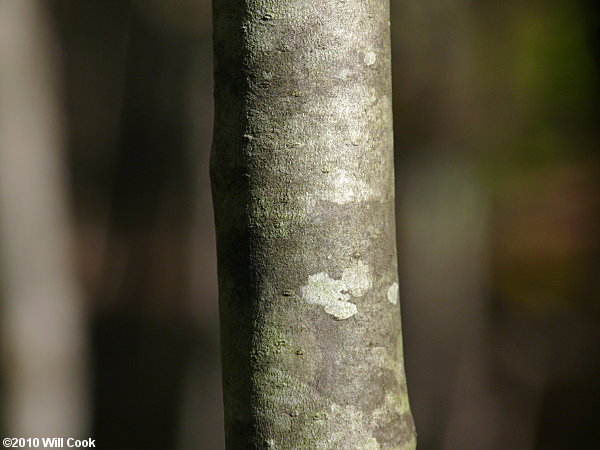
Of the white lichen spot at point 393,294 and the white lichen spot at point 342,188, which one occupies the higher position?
the white lichen spot at point 342,188

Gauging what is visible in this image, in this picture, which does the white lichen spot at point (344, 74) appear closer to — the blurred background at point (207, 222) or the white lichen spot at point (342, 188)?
the white lichen spot at point (342, 188)

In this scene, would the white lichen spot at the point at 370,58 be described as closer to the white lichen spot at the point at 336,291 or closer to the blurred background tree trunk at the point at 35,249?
the white lichen spot at the point at 336,291

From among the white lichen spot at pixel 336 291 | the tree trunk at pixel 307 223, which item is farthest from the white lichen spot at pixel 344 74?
the white lichen spot at pixel 336 291

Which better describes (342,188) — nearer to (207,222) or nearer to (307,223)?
(307,223)

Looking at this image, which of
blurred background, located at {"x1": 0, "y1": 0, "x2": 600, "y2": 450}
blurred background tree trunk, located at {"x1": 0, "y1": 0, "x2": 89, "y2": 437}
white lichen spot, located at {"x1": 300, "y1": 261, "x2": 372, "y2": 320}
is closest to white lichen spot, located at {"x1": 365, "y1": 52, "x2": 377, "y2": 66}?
white lichen spot, located at {"x1": 300, "y1": 261, "x2": 372, "y2": 320}

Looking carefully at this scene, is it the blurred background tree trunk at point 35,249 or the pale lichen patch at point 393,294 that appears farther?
the blurred background tree trunk at point 35,249

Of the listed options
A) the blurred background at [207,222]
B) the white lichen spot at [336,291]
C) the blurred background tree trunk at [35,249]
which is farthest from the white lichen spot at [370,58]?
the blurred background tree trunk at [35,249]

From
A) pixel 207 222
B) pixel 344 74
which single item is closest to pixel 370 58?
pixel 344 74
